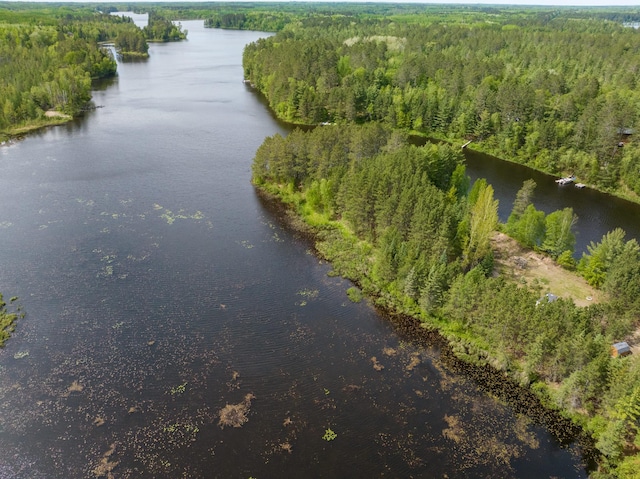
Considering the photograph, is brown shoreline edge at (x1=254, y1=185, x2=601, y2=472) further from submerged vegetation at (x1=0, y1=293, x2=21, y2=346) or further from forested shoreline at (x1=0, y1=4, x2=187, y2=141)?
forested shoreline at (x1=0, y1=4, x2=187, y2=141)

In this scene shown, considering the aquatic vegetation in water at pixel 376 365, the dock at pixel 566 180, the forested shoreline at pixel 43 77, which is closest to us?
the aquatic vegetation in water at pixel 376 365

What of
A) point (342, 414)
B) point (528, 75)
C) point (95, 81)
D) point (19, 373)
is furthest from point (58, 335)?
point (95, 81)

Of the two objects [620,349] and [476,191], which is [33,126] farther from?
[620,349]

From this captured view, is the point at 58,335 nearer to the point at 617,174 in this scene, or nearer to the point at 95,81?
the point at 617,174

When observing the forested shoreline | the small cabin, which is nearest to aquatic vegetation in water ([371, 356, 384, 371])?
the small cabin

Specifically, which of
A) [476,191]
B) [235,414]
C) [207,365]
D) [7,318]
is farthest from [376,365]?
[7,318]

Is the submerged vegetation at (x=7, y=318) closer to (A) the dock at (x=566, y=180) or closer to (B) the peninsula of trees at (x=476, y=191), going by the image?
(B) the peninsula of trees at (x=476, y=191)

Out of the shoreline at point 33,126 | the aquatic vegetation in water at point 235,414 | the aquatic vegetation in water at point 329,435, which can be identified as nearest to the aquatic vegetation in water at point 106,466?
the aquatic vegetation in water at point 235,414
